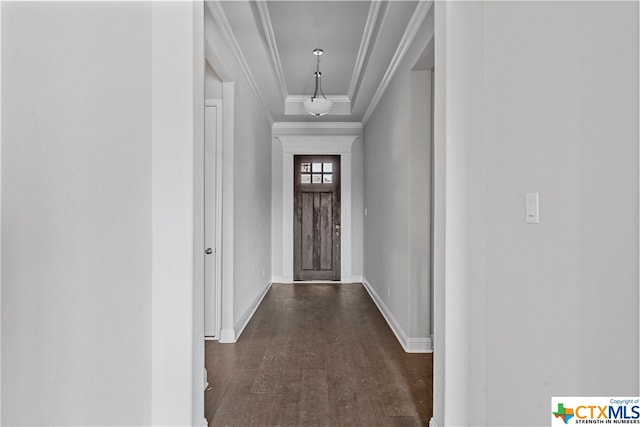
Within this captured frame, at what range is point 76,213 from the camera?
47.7 inches

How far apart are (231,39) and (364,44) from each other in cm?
125

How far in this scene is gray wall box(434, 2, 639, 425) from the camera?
987mm

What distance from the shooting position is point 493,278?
5.05 ft

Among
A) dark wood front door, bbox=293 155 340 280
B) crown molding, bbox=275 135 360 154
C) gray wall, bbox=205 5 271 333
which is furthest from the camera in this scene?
dark wood front door, bbox=293 155 340 280

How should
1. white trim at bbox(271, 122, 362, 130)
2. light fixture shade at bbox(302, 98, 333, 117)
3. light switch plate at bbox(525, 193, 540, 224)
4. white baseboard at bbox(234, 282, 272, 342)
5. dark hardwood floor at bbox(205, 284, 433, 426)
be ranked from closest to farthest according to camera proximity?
light switch plate at bbox(525, 193, 540, 224)
dark hardwood floor at bbox(205, 284, 433, 426)
white baseboard at bbox(234, 282, 272, 342)
light fixture shade at bbox(302, 98, 333, 117)
white trim at bbox(271, 122, 362, 130)

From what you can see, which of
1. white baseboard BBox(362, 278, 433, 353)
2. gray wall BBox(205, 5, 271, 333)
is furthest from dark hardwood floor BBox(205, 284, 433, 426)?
gray wall BBox(205, 5, 271, 333)

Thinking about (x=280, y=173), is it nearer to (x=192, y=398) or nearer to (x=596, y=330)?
(x=192, y=398)

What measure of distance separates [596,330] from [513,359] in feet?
1.40

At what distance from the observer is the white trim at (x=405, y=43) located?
8.38ft

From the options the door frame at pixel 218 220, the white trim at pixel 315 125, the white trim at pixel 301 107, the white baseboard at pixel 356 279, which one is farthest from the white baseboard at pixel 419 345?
the white trim at pixel 315 125

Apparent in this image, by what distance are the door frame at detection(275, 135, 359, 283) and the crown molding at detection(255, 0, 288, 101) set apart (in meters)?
1.48

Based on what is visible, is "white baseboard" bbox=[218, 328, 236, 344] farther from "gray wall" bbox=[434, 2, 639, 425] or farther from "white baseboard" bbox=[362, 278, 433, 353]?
"gray wall" bbox=[434, 2, 639, 425]

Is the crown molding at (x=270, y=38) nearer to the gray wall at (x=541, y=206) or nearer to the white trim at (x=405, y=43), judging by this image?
the white trim at (x=405, y=43)

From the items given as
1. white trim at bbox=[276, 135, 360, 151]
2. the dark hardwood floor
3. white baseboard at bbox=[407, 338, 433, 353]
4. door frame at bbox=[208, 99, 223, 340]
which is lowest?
the dark hardwood floor
